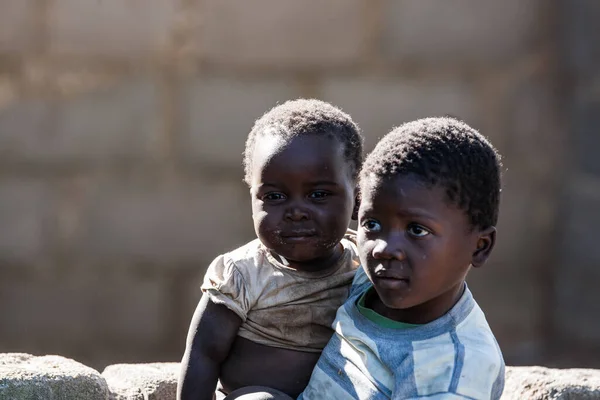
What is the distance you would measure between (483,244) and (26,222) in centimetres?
335

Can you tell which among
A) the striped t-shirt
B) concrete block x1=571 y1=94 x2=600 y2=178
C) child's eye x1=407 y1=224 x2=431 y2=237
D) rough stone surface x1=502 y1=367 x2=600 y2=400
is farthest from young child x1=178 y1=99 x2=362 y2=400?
concrete block x1=571 y1=94 x2=600 y2=178

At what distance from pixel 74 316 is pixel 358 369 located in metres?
3.12

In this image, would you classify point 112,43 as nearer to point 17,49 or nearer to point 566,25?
point 17,49

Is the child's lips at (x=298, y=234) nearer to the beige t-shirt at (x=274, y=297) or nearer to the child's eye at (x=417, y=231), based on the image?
the beige t-shirt at (x=274, y=297)

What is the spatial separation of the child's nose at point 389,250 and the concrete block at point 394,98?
2.80 metres

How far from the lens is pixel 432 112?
16.9 feet

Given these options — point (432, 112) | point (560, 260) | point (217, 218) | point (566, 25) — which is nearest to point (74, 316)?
point (217, 218)

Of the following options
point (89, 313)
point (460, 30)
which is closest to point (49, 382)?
point (89, 313)

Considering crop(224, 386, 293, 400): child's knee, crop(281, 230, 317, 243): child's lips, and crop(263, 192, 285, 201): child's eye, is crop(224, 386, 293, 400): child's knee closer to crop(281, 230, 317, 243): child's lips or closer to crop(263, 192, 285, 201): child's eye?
crop(281, 230, 317, 243): child's lips

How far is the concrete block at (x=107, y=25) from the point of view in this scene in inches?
199

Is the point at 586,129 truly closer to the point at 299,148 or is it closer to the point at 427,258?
the point at 299,148

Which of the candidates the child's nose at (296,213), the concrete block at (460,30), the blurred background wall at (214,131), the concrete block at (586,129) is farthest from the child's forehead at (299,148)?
the concrete block at (586,129)

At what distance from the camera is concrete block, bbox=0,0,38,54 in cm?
507

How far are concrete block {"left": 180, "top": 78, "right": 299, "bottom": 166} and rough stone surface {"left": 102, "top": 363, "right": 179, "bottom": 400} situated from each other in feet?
7.17
